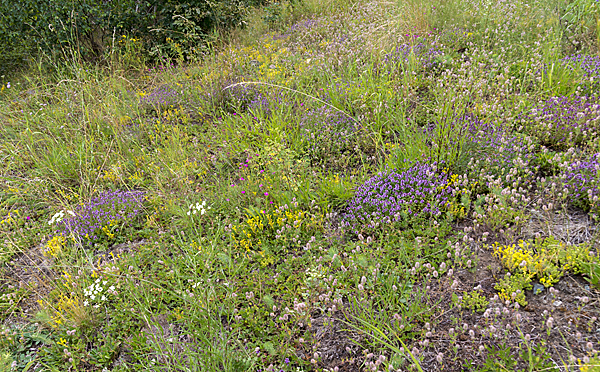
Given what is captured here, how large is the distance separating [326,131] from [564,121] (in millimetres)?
2364

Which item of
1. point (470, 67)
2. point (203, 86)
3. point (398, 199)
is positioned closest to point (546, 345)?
point (398, 199)

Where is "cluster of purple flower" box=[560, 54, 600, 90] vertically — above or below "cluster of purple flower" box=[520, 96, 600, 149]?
above

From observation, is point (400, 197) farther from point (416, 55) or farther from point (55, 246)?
point (55, 246)

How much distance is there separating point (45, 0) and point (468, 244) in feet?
27.4

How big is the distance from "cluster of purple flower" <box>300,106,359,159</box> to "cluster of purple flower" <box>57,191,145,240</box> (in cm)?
207

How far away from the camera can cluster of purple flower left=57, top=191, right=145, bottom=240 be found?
398 cm

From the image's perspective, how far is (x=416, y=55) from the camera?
511 cm

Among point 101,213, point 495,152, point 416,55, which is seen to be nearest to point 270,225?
point 101,213

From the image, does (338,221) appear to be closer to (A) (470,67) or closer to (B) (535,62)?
(A) (470,67)

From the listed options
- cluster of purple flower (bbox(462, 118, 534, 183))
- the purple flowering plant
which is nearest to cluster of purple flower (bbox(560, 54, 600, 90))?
cluster of purple flower (bbox(462, 118, 534, 183))

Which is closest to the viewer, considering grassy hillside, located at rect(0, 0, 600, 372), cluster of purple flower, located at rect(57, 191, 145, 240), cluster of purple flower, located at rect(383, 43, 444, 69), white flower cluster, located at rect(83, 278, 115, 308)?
grassy hillside, located at rect(0, 0, 600, 372)

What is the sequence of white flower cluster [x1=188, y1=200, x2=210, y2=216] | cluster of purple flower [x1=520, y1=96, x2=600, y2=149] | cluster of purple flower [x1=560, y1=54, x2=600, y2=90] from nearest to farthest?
cluster of purple flower [x1=520, y1=96, x2=600, y2=149] < white flower cluster [x1=188, y1=200, x2=210, y2=216] < cluster of purple flower [x1=560, y1=54, x2=600, y2=90]

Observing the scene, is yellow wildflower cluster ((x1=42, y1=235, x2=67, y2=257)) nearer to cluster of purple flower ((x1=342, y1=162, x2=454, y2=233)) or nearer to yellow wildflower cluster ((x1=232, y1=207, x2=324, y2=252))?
yellow wildflower cluster ((x1=232, y1=207, x2=324, y2=252))

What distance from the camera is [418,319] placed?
2.55m
